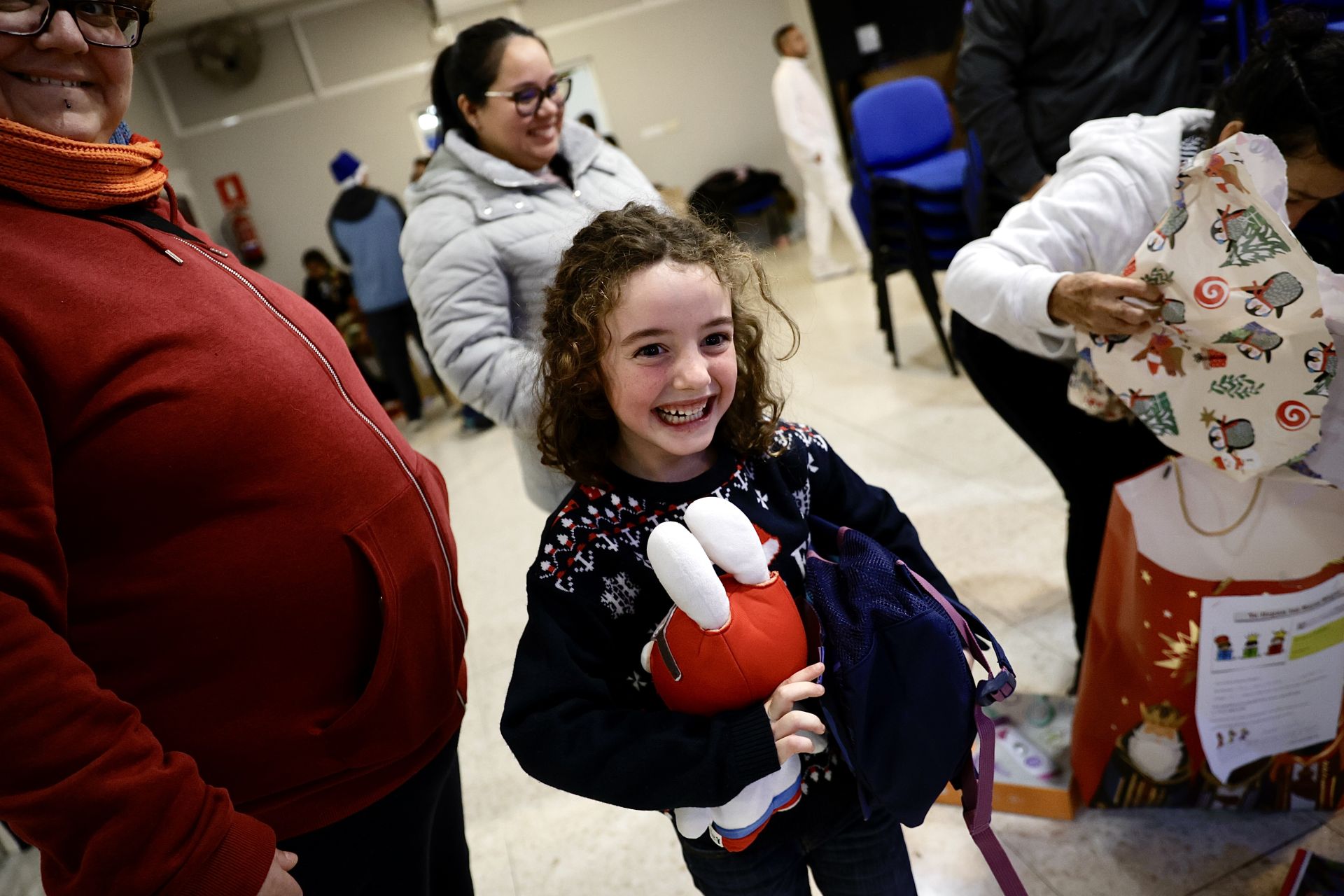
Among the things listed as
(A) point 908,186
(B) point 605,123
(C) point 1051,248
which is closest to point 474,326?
(C) point 1051,248

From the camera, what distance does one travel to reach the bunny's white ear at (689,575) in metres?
0.86

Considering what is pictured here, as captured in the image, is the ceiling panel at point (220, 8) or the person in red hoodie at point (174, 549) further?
the ceiling panel at point (220, 8)

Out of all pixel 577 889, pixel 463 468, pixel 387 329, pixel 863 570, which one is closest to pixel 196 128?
pixel 387 329

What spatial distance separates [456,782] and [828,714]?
53 cm

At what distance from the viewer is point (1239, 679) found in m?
1.33

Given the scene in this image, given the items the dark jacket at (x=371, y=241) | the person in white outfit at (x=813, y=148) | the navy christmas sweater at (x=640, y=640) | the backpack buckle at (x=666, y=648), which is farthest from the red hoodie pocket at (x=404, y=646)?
the person in white outfit at (x=813, y=148)

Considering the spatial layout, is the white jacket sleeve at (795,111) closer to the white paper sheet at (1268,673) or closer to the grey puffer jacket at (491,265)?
the grey puffer jacket at (491,265)

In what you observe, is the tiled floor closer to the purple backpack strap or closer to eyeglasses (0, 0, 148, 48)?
the purple backpack strap

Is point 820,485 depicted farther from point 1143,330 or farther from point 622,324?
point 1143,330

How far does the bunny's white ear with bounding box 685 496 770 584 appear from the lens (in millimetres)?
900

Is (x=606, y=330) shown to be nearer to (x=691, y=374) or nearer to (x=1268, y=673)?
(x=691, y=374)

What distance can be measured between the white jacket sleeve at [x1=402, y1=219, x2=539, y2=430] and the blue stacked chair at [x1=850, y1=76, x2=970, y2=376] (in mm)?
2507

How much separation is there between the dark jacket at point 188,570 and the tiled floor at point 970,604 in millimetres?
712

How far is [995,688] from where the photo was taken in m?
0.94
